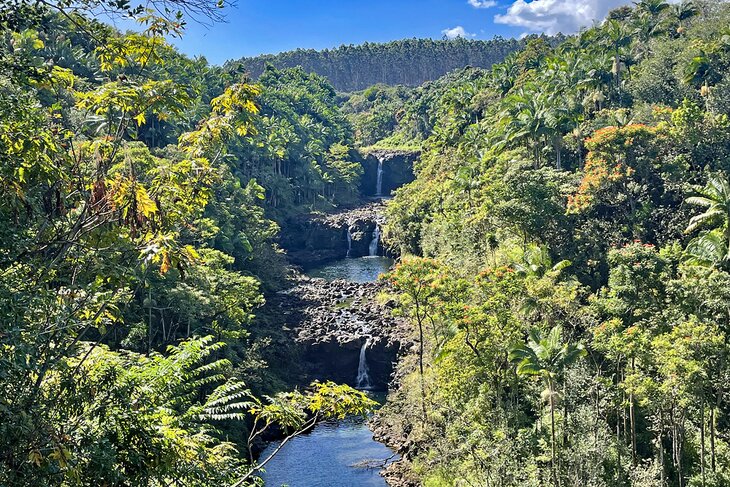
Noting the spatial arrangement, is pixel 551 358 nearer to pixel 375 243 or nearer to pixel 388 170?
pixel 375 243

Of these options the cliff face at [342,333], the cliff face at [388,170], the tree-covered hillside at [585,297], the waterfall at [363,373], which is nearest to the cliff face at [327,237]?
the cliff face at [342,333]

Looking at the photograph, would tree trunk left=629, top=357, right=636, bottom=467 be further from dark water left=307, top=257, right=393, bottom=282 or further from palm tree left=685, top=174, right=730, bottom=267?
dark water left=307, top=257, right=393, bottom=282

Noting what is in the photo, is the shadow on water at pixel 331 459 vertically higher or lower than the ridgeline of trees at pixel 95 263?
lower

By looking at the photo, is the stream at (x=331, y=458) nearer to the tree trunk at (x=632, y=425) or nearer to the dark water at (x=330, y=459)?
the dark water at (x=330, y=459)

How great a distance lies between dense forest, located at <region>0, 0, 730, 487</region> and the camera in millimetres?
6328

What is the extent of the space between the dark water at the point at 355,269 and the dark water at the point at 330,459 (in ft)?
86.5

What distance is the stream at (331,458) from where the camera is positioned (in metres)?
24.5

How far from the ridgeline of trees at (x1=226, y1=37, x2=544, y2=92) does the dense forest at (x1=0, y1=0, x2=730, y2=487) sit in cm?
8495

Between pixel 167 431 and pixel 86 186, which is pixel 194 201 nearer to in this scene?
pixel 86 186

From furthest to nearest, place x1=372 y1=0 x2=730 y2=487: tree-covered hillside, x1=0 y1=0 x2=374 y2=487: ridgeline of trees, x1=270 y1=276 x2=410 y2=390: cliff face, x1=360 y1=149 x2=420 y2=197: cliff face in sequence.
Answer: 1. x1=360 y1=149 x2=420 y2=197: cliff face
2. x1=270 y1=276 x2=410 y2=390: cliff face
3. x1=372 y1=0 x2=730 y2=487: tree-covered hillside
4. x1=0 y1=0 x2=374 y2=487: ridgeline of trees

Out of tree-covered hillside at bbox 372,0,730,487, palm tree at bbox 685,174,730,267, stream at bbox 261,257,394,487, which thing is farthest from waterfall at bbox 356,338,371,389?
palm tree at bbox 685,174,730,267

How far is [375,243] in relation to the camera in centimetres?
6625

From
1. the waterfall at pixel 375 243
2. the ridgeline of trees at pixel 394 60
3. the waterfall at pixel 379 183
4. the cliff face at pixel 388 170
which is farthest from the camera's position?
the ridgeline of trees at pixel 394 60

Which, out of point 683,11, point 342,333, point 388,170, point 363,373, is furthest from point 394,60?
point 363,373
